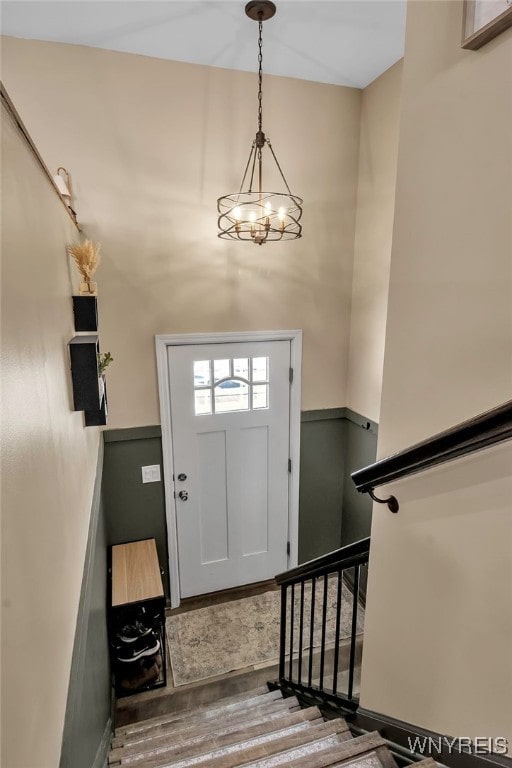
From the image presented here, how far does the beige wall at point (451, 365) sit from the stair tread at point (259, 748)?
406mm

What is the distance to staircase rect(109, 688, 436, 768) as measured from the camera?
1.35 metres

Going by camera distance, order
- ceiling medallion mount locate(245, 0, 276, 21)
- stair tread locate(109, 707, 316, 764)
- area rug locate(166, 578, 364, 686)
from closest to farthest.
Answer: stair tread locate(109, 707, 316, 764) < ceiling medallion mount locate(245, 0, 276, 21) < area rug locate(166, 578, 364, 686)

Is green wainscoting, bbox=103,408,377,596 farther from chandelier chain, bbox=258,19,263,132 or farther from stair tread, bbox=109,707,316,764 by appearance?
chandelier chain, bbox=258,19,263,132

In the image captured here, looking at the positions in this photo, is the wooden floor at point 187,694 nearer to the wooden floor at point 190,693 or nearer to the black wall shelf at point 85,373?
the wooden floor at point 190,693

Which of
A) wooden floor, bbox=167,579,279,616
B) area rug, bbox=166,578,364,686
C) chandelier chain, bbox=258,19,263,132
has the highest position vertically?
chandelier chain, bbox=258,19,263,132

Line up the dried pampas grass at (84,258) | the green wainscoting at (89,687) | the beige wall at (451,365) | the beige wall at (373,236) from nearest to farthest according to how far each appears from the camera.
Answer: the beige wall at (451,365)
the green wainscoting at (89,687)
the dried pampas grass at (84,258)
the beige wall at (373,236)

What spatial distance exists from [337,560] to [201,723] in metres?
1.25

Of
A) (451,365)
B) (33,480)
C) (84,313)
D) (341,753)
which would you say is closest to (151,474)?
(84,313)

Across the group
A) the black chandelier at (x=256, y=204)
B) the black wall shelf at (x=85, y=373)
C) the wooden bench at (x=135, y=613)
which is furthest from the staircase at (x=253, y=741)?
the black chandelier at (x=256, y=204)

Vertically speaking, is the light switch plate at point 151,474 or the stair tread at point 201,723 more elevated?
the light switch plate at point 151,474

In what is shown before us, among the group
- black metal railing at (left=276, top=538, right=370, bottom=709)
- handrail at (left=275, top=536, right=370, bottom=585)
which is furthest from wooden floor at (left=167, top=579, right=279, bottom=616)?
handrail at (left=275, top=536, right=370, bottom=585)

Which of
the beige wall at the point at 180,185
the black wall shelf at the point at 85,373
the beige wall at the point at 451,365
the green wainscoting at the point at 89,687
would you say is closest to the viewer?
the beige wall at the point at 451,365

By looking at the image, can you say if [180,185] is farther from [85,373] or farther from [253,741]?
[253,741]

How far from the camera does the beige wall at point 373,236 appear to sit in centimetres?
291
